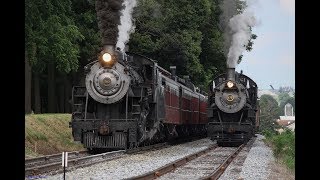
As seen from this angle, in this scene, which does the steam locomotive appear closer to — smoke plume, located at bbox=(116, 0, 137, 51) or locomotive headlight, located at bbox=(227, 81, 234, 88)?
smoke plume, located at bbox=(116, 0, 137, 51)

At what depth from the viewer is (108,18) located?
2495 centimetres

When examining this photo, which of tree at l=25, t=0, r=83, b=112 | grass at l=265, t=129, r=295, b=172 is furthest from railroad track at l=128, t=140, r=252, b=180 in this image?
tree at l=25, t=0, r=83, b=112

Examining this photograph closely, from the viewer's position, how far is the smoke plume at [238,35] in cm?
3275

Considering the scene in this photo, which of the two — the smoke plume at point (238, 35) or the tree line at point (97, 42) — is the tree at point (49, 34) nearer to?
the tree line at point (97, 42)

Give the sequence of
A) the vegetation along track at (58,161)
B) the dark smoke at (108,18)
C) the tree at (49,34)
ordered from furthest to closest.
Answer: the tree at (49,34) → the dark smoke at (108,18) → the vegetation along track at (58,161)

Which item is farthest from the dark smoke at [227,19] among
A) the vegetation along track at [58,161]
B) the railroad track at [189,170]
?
the railroad track at [189,170]

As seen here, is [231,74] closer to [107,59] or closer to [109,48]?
[109,48]

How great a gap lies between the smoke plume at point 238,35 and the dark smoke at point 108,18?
8.27 m

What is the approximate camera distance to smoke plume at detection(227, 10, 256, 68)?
107 ft

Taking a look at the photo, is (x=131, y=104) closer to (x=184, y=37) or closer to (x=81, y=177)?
(x=81, y=177)

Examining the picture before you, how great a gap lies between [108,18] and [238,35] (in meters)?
11.7

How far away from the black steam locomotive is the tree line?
904 cm
